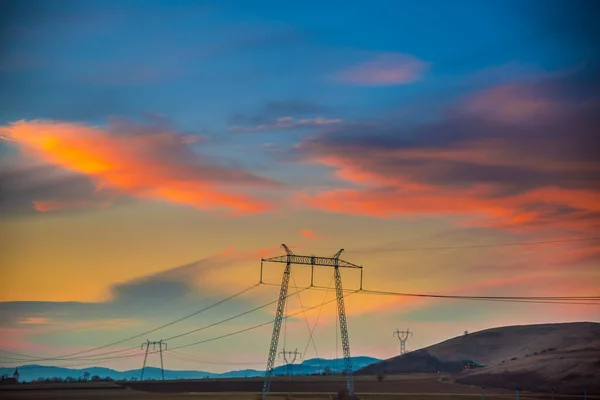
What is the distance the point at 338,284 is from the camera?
199875mm

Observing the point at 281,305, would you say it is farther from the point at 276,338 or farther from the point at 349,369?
the point at 349,369

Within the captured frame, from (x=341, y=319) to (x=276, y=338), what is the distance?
15829mm

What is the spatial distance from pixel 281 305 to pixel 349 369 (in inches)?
847

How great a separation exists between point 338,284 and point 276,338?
747 inches

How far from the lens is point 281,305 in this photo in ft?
653

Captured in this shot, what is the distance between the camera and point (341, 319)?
647 ft

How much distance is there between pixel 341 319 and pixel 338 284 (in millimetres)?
8167

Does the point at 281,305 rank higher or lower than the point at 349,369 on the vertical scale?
higher

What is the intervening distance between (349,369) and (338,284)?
64.6 ft

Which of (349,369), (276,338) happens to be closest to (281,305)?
(276,338)

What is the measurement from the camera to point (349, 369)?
19938 centimetres

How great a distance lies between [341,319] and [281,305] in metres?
14.1

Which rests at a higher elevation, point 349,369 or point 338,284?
point 338,284
